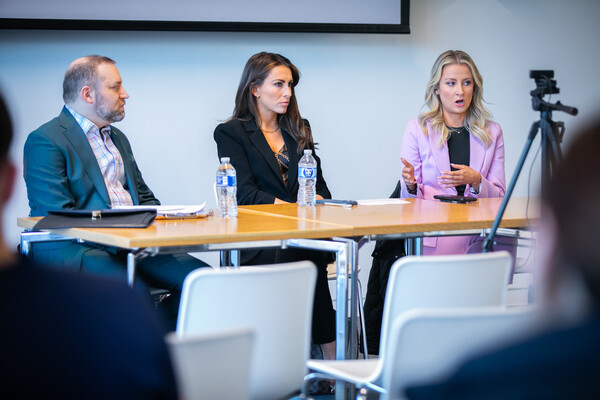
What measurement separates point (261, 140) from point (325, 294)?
2.81ft

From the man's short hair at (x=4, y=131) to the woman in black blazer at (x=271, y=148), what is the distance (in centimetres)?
232

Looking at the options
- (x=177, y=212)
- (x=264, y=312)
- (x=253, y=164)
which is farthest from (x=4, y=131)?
(x=253, y=164)

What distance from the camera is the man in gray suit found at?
275 centimetres

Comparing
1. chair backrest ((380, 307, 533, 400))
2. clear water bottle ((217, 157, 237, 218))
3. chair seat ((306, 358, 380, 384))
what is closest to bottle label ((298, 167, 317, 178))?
clear water bottle ((217, 157, 237, 218))

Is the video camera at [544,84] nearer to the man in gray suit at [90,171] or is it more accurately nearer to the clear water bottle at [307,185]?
the clear water bottle at [307,185]

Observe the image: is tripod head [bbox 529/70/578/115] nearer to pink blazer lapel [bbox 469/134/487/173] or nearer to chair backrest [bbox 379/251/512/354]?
chair backrest [bbox 379/251/512/354]

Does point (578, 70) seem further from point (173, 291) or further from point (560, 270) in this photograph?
point (560, 270)

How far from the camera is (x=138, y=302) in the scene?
0.86m

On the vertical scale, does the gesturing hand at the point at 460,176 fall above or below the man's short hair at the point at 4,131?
below

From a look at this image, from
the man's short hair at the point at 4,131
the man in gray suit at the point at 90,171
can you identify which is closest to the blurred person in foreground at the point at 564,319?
the man's short hair at the point at 4,131

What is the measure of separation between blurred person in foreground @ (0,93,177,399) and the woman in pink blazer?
2804 mm

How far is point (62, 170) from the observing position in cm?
287

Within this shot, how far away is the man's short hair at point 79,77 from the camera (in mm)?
3138

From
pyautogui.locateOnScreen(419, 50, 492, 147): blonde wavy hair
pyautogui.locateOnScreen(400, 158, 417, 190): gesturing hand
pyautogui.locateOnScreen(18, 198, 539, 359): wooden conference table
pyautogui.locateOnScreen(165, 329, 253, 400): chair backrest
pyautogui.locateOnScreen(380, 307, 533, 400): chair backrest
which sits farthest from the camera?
pyautogui.locateOnScreen(419, 50, 492, 147): blonde wavy hair
